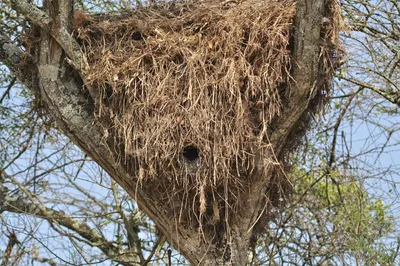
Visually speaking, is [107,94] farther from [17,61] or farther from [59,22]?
[17,61]

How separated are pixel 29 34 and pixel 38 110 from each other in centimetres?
47

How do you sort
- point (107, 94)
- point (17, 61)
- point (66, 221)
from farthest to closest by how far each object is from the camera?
point (66, 221)
point (17, 61)
point (107, 94)

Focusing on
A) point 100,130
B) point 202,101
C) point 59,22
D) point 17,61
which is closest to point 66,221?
point 17,61

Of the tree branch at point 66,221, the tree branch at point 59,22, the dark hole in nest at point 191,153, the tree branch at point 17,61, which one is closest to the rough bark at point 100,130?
the tree branch at point 59,22

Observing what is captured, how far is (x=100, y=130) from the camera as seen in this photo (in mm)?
3822

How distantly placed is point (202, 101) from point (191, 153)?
0.92 feet

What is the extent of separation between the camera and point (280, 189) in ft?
13.4

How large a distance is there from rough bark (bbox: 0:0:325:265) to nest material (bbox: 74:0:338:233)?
0.07m

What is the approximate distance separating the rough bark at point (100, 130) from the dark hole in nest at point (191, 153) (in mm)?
286

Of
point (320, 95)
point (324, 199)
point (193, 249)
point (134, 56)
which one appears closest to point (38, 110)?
point (134, 56)

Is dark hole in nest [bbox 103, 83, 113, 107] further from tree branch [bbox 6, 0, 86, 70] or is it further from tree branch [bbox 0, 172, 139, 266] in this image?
tree branch [bbox 0, 172, 139, 266]

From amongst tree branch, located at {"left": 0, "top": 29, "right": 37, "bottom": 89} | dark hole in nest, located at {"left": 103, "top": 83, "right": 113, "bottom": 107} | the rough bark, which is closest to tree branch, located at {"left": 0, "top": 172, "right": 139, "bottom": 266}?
tree branch, located at {"left": 0, "top": 29, "right": 37, "bottom": 89}

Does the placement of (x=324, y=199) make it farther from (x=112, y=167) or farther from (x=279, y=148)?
(x=112, y=167)

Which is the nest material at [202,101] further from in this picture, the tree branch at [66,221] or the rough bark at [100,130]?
the tree branch at [66,221]
